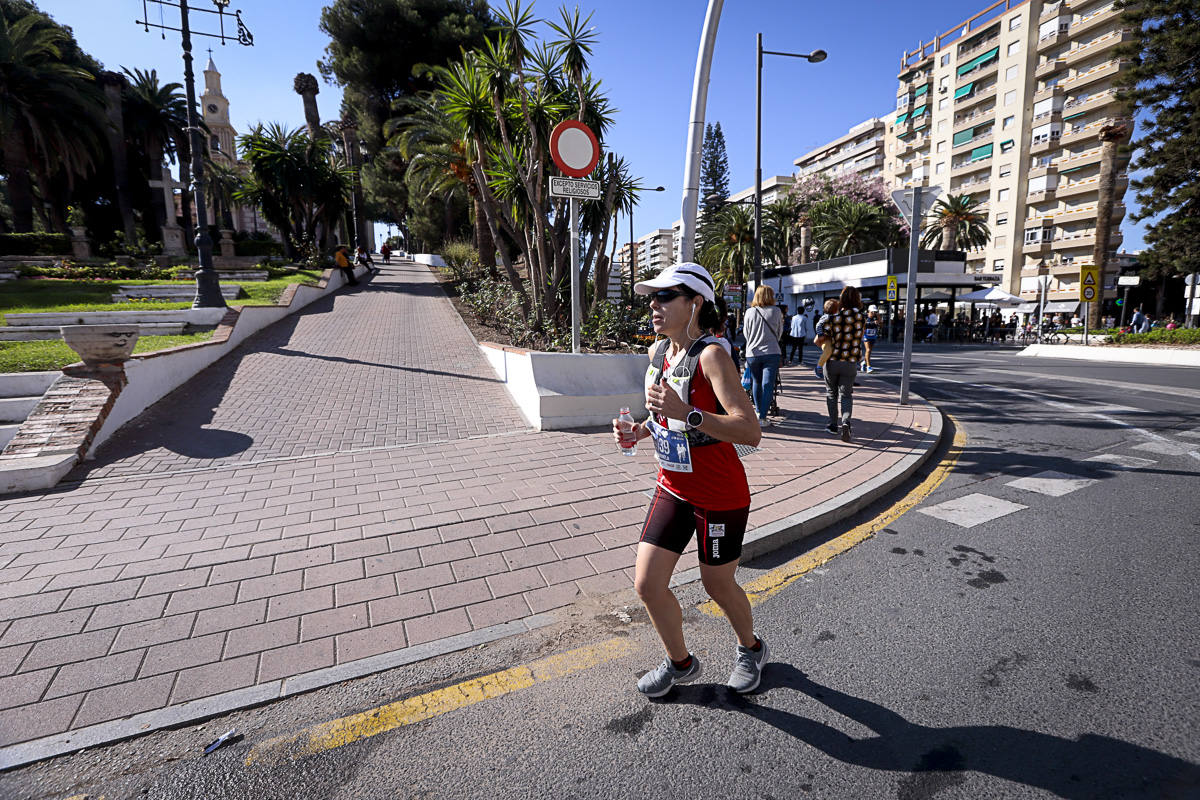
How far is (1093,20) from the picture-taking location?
42094 millimetres

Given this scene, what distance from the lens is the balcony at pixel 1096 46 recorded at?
40750 mm

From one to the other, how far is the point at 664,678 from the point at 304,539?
281cm

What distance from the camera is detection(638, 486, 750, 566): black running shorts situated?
89.2 inches

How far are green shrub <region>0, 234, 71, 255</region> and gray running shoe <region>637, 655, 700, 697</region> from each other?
124 ft

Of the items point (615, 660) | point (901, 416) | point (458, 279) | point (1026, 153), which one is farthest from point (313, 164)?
point (1026, 153)

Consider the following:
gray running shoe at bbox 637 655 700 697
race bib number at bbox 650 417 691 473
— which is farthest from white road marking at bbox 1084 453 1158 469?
race bib number at bbox 650 417 691 473

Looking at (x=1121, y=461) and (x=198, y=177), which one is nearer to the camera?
(x=1121, y=461)

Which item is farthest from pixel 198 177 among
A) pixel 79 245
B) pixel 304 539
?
pixel 79 245

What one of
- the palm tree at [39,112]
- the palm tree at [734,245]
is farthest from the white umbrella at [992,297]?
the palm tree at [39,112]

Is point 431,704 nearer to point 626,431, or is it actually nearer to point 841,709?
point 626,431

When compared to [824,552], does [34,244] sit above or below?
above

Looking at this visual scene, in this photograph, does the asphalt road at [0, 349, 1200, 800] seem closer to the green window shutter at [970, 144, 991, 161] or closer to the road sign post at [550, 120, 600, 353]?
the road sign post at [550, 120, 600, 353]

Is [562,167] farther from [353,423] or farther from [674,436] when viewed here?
[674,436]

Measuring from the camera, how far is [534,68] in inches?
397
